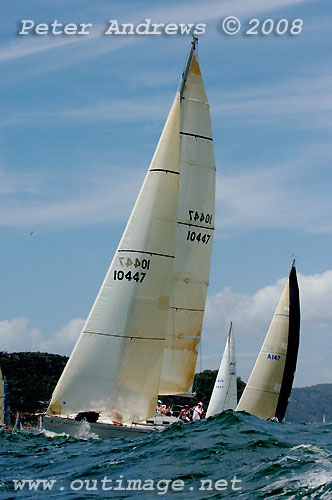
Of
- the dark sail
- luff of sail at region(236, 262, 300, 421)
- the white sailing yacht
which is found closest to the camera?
the white sailing yacht

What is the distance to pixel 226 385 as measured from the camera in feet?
170

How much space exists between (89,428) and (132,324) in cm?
402

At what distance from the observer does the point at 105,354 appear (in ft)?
89.6

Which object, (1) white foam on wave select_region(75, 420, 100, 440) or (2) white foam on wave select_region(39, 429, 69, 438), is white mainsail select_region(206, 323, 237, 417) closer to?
(2) white foam on wave select_region(39, 429, 69, 438)

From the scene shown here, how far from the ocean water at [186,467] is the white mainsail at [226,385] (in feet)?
90.7

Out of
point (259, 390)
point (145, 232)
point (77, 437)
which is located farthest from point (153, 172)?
point (259, 390)

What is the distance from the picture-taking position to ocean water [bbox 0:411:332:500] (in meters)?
15.0

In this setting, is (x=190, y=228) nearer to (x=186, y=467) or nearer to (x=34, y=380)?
(x=186, y=467)

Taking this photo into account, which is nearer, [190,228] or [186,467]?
[186,467]

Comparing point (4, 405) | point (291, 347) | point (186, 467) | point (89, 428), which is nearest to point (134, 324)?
point (89, 428)

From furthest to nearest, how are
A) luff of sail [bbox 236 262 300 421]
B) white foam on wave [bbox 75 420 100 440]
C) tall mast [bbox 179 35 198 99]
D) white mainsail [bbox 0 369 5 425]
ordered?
white mainsail [bbox 0 369 5 425]
luff of sail [bbox 236 262 300 421]
tall mast [bbox 179 35 198 99]
white foam on wave [bbox 75 420 100 440]

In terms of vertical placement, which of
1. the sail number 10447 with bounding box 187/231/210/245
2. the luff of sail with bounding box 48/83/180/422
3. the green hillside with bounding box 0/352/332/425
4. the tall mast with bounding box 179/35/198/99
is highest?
the tall mast with bounding box 179/35/198/99

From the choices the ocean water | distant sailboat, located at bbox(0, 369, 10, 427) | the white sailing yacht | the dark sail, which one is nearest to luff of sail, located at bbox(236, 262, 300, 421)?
the dark sail

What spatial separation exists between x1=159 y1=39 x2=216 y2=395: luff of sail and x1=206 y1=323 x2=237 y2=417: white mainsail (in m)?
17.4
